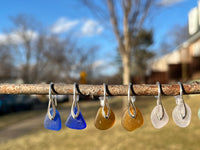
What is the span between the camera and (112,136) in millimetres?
4746

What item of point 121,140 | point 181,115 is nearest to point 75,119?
point 181,115

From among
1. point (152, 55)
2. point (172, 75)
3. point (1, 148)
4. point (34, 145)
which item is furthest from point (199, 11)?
point (152, 55)

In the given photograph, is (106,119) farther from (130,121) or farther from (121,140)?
(121,140)

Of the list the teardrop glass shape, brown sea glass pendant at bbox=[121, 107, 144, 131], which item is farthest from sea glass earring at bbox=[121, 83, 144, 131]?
the teardrop glass shape

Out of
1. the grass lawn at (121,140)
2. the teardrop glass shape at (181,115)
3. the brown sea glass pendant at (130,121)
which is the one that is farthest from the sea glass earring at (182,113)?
the grass lawn at (121,140)

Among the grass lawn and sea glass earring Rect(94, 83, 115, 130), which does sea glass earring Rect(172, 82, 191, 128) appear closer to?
sea glass earring Rect(94, 83, 115, 130)

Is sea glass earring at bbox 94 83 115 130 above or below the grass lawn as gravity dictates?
above

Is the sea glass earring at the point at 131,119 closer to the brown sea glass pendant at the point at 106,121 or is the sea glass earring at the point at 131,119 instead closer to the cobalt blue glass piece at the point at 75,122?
the brown sea glass pendant at the point at 106,121

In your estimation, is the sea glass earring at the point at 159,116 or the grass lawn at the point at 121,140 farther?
the grass lawn at the point at 121,140

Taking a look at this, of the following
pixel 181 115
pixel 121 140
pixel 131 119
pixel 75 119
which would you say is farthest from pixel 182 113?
pixel 121 140

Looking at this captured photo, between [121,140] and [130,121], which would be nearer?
[130,121]

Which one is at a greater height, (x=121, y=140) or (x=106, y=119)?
(x=106, y=119)

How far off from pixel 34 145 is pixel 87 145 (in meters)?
1.39

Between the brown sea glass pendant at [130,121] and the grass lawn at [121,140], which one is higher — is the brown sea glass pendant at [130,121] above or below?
above
